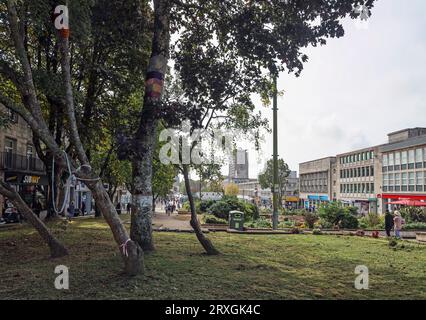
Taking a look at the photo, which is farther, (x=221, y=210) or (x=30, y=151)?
(x=30, y=151)

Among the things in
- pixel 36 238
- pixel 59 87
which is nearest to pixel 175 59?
pixel 59 87

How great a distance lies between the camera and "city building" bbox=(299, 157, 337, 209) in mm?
87438

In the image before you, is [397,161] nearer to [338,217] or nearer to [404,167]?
[404,167]

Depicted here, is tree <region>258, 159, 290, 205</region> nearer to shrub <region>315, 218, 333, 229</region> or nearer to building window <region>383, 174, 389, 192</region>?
building window <region>383, 174, 389, 192</region>

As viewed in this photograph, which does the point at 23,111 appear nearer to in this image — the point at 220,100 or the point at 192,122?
the point at 192,122

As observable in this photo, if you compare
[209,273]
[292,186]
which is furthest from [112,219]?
[292,186]

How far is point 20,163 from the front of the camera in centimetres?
3341

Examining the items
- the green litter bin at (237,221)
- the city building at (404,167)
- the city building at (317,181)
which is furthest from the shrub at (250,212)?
the city building at (317,181)

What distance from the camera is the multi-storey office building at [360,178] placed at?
68.2 meters

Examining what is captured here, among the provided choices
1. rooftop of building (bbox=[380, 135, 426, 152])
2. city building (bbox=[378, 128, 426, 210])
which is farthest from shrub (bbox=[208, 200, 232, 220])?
rooftop of building (bbox=[380, 135, 426, 152])

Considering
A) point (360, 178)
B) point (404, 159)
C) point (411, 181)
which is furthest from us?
point (360, 178)

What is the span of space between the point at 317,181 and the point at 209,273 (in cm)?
9021

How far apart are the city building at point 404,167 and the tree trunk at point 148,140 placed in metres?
48.7

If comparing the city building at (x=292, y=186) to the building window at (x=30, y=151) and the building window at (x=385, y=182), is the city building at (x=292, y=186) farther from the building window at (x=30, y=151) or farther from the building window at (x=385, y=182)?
the building window at (x=30, y=151)
